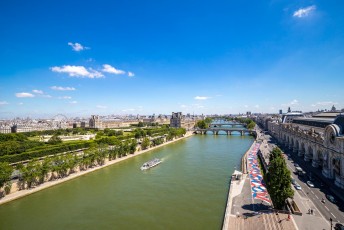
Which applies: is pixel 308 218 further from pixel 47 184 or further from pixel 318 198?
pixel 47 184

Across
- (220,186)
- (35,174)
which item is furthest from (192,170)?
(35,174)

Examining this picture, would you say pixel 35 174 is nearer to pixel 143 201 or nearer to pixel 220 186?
pixel 143 201

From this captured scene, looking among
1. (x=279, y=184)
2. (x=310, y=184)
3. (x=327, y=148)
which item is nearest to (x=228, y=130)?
(x=327, y=148)

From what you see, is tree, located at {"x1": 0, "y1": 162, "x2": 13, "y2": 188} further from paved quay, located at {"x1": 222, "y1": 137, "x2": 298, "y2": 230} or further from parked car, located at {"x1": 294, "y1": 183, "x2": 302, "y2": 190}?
parked car, located at {"x1": 294, "y1": 183, "x2": 302, "y2": 190}

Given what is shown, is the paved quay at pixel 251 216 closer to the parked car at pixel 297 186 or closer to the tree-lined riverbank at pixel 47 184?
the parked car at pixel 297 186

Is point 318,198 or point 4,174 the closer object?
point 318,198
